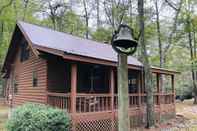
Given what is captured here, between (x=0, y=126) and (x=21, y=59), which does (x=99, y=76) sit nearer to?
(x=21, y=59)

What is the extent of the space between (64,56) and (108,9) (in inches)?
801

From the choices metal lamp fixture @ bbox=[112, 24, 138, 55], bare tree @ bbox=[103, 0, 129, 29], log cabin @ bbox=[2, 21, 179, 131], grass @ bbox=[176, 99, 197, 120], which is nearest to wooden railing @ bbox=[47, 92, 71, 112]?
log cabin @ bbox=[2, 21, 179, 131]

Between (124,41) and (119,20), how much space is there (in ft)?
78.8

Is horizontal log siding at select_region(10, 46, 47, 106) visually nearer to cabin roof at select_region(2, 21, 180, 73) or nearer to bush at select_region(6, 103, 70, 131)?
cabin roof at select_region(2, 21, 180, 73)

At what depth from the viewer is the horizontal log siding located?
10756 millimetres

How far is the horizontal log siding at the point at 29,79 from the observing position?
35.3ft

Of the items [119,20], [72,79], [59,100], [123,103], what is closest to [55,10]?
[119,20]

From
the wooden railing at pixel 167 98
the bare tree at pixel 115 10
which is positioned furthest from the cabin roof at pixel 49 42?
the bare tree at pixel 115 10

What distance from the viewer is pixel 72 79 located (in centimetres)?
879

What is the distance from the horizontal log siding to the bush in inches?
78.3

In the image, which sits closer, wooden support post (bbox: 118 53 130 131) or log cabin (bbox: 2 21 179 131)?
wooden support post (bbox: 118 53 130 131)

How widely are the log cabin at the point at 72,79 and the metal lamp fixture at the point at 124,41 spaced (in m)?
5.42

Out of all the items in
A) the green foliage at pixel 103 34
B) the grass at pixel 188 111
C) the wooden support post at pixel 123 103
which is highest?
the green foliage at pixel 103 34

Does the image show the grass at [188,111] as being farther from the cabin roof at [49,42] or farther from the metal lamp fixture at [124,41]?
the metal lamp fixture at [124,41]
